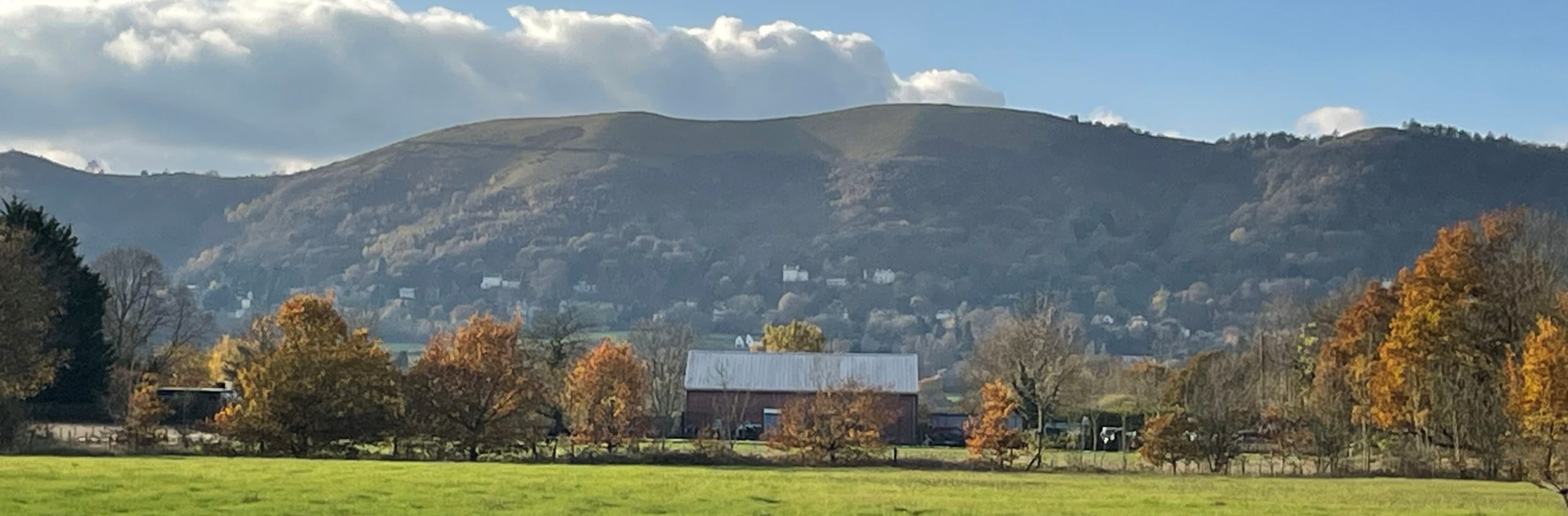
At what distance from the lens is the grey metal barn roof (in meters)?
93.6

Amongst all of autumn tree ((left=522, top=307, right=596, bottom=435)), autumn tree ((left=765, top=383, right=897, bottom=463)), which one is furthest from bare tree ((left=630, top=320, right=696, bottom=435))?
autumn tree ((left=765, top=383, right=897, bottom=463))

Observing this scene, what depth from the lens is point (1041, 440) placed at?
6450cm

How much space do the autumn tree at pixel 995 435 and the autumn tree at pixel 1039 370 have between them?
4.35 feet

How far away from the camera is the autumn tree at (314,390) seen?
5822 centimetres

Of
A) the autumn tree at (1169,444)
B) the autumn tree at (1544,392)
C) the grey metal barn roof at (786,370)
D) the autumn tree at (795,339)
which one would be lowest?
the autumn tree at (1169,444)

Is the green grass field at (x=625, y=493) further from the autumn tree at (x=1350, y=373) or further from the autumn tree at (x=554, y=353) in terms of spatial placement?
the autumn tree at (x=554, y=353)

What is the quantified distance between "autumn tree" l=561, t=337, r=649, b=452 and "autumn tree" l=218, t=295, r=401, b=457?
7449mm

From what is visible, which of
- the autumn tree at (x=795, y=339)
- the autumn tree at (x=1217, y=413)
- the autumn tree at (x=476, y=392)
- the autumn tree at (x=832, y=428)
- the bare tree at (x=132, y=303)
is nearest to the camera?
the autumn tree at (x=476, y=392)

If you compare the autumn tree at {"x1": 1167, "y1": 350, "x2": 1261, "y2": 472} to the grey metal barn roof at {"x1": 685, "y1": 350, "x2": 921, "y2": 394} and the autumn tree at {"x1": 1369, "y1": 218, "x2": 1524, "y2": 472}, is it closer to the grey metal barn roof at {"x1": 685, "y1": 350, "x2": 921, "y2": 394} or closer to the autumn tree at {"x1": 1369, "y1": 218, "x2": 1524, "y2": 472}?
the autumn tree at {"x1": 1369, "y1": 218, "x2": 1524, "y2": 472}

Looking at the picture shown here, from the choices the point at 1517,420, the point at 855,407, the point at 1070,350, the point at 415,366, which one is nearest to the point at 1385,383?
the point at 1517,420

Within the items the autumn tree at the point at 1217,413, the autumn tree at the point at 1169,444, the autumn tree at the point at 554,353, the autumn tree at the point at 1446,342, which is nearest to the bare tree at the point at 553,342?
the autumn tree at the point at 554,353

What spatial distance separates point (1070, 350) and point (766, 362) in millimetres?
18553

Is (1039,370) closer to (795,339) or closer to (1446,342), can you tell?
(1446,342)

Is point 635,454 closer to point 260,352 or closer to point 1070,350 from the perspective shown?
point 260,352
